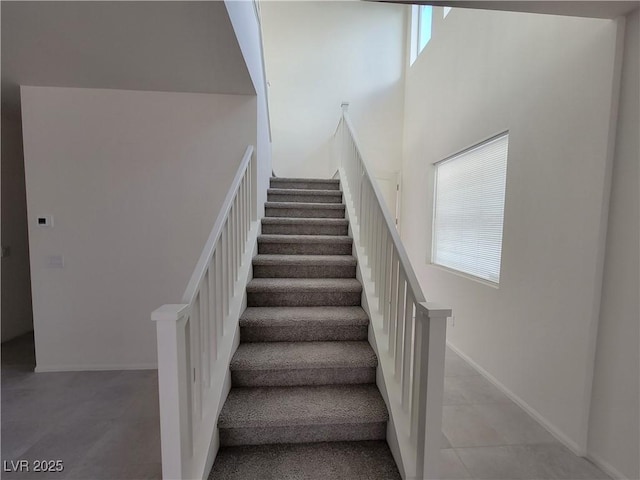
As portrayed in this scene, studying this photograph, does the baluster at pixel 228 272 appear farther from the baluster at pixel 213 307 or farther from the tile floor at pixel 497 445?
the tile floor at pixel 497 445

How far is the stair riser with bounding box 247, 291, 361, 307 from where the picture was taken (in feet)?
7.64

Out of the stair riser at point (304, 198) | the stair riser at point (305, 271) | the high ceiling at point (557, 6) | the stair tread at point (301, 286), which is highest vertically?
the high ceiling at point (557, 6)

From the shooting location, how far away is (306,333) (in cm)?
211

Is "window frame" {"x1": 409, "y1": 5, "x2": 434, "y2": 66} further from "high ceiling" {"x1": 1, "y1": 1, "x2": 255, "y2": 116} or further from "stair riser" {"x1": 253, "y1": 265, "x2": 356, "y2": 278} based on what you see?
"stair riser" {"x1": 253, "y1": 265, "x2": 356, "y2": 278}

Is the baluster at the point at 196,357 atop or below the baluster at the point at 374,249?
below

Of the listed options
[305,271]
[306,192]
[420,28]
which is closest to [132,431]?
[305,271]

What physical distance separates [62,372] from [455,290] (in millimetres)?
3996

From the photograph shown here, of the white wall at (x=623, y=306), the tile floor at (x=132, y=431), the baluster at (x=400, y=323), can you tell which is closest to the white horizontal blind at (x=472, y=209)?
the white wall at (x=623, y=306)

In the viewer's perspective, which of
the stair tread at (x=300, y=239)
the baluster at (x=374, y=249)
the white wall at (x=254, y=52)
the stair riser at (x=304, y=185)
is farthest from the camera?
the stair riser at (x=304, y=185)

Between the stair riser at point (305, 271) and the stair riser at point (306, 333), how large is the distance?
59cm

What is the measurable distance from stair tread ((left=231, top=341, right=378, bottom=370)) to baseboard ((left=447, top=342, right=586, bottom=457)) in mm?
1305

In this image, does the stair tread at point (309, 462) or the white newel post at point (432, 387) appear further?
the stair tread at point (309, 462)

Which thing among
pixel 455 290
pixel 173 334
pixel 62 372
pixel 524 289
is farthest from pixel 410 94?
pixel 62 372

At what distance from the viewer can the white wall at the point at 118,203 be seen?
2650 millimetres
